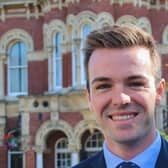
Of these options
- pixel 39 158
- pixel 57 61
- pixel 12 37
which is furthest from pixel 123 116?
pixel 12 37

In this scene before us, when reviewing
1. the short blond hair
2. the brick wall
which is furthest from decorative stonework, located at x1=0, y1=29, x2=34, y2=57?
the short blond hair

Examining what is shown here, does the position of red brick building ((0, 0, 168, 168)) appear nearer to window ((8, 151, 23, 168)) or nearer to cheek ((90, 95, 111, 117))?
window ((8, 151, 23, 168))

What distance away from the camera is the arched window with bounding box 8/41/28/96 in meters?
29.2

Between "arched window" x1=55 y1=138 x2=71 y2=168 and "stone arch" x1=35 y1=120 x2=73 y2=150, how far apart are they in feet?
3.19

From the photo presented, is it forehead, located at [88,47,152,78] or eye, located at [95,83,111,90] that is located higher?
forehead, located at [88,47,152,78]

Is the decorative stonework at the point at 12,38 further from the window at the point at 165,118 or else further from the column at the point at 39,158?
the window at the point at 165,118

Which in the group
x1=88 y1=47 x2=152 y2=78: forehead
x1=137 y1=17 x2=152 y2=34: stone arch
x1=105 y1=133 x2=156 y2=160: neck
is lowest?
x1=105 y1=133 x2=156 y2=160: neck

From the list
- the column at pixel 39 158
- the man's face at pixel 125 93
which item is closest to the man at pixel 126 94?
the man's face at pixel 125 93

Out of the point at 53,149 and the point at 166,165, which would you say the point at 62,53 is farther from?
the point at 166,165

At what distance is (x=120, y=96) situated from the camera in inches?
110

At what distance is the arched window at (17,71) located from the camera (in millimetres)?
29188

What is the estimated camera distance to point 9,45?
29.2m

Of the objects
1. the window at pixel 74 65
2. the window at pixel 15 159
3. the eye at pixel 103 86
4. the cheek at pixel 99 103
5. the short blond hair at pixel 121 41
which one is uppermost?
the window at pixel 74 65

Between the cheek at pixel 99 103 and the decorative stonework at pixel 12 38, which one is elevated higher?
the decorative stonework at pixel 12 38
